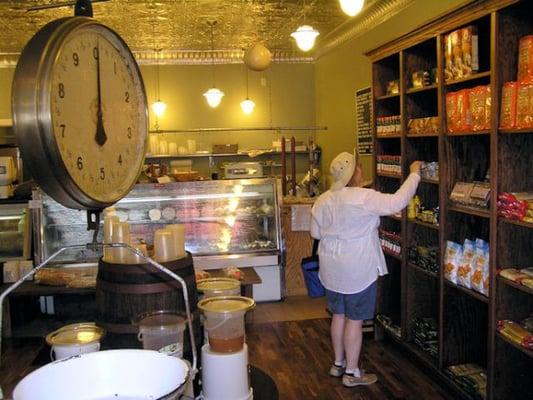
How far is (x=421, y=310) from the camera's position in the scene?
4.65 metres

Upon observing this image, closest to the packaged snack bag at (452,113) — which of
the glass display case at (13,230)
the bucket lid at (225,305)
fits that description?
the bucket lid at (225,305)

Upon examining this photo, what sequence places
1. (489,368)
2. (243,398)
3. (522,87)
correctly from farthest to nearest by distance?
(489,368) → (522,87) → (243,398)

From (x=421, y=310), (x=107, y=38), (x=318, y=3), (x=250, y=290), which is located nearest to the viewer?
(x=107, y=38)

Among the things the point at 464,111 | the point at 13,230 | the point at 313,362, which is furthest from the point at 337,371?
the point at 13,230

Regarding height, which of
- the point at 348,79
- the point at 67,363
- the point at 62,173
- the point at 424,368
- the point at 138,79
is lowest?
the point at 424,368

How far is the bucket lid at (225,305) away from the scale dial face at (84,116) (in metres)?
0.58

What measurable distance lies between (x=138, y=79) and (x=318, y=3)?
5702 mm

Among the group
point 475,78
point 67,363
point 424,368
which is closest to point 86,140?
point 67,363

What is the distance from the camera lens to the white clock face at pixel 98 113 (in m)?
1.22

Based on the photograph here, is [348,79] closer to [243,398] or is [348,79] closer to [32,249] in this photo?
[32,249]

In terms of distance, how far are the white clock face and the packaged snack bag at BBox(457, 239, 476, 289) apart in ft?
9.02

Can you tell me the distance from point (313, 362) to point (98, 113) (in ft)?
12.3

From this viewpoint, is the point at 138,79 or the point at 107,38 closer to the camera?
the point at 107,38

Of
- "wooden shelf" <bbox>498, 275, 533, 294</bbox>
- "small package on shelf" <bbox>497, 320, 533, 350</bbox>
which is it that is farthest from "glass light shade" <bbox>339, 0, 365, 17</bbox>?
"small package on shelf" <bbox>497, 320, 533, 350</bbox>
